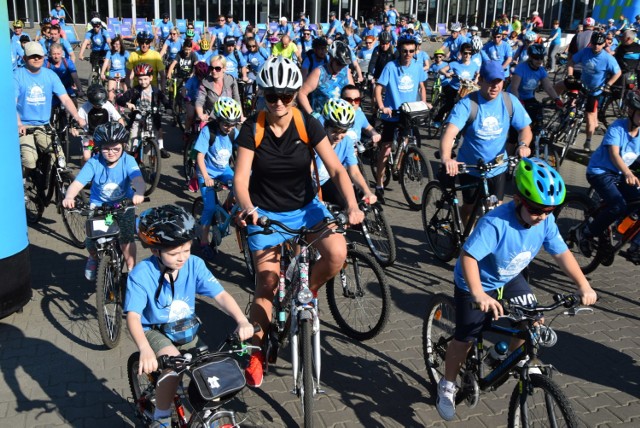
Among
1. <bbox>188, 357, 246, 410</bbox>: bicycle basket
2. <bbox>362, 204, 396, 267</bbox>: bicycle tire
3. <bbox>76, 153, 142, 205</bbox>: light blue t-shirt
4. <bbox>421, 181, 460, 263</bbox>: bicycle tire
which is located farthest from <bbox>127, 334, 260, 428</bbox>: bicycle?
<bbox>421, 181, 460, 263</bbox>: bicycle tire

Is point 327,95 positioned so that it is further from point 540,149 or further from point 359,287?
point 359,287

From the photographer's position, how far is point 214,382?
3.20 m

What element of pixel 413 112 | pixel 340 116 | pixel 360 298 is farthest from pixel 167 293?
pixel 413 112

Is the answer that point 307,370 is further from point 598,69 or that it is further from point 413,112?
point 598,69

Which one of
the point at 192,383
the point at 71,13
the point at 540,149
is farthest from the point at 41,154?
the point at 71,13

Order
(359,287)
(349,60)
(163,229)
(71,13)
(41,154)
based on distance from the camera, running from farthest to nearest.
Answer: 1. (71,13)
2. (349,60)
3. (41,154)
4. (359,287)
5. (163,229)

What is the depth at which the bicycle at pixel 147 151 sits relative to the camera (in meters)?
10.4

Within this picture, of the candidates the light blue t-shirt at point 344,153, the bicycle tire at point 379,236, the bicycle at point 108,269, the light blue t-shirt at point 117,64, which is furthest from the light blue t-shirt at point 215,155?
the light blue t-shirt at point 117,64

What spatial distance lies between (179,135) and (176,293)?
11742mm

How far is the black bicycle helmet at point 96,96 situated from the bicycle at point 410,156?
403cm

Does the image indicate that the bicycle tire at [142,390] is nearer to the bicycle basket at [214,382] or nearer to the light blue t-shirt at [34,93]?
the bicycle basket at [214,382]

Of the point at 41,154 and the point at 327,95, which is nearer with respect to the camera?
the point at 41,154

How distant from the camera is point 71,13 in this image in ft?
130

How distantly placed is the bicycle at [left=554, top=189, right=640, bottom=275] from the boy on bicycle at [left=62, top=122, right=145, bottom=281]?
4.68m
